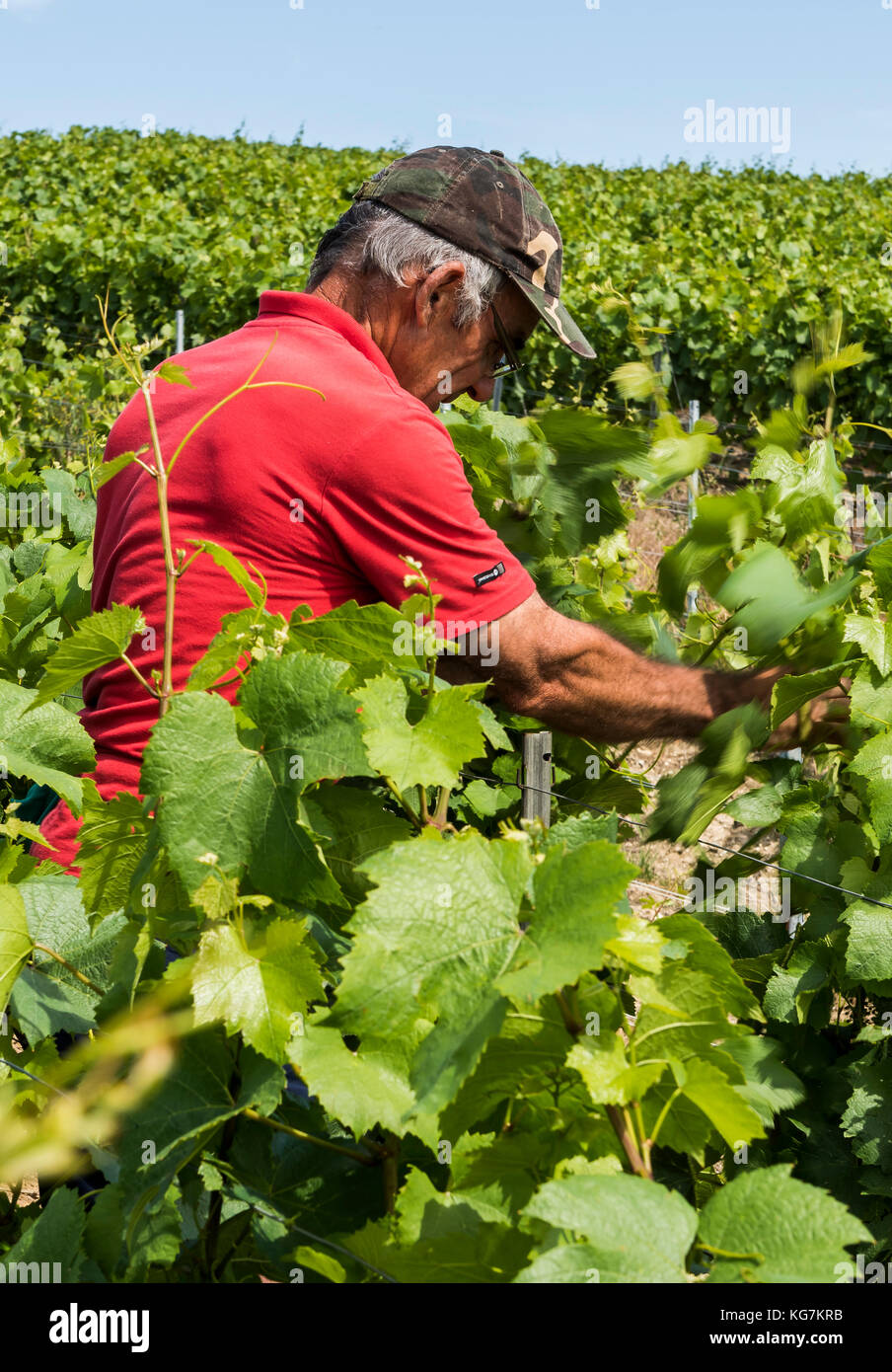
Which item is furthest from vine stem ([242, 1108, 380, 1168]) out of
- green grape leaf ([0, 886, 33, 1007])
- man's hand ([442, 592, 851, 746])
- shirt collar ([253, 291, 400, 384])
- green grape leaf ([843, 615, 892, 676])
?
shirt collar ([253, 291, 400, 384])

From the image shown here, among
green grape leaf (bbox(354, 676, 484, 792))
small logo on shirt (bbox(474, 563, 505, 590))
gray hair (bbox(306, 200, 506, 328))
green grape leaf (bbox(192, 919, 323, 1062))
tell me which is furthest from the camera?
gray hair (bbox(306, 200, 506, 328))

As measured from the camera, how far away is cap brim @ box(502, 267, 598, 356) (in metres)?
2.09

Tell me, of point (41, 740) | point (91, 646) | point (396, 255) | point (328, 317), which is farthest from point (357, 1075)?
point (396, 255)

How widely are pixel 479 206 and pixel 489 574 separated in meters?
0.75

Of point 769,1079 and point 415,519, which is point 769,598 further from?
point 769,1079

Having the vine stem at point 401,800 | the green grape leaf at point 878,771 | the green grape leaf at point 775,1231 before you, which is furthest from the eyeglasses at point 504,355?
the green grape leaf at point 775,1231

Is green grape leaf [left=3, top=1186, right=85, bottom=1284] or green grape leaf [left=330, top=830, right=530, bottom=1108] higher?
green grape leaf [left=330, top=830, right=530, bottom=1108]

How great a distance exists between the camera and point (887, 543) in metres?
1.67

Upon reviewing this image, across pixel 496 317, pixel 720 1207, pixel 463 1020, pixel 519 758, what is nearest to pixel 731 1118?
pixel 720 1207

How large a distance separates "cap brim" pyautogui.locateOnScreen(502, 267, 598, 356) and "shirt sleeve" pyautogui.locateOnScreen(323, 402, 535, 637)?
0.51 m

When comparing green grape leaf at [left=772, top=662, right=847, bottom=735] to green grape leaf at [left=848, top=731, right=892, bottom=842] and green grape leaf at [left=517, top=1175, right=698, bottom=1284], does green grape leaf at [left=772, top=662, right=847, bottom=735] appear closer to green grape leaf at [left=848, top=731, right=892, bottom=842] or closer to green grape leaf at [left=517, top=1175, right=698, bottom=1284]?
green grape leaf at [left=848, top=731, right=892, bottom=842]

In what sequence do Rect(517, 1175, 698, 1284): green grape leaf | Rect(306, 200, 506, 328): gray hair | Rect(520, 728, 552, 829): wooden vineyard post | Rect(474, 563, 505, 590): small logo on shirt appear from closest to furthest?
Rect(517, 1175, 698, 1284): green grape leaf < Rect(474, 563, 505, 590): small logo on shirt < Rect(520, 728, 552, 829): wooden vineyard post < Rect(306, 200, 506, 328): gray hair

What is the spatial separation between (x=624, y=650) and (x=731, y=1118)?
2.91 ft

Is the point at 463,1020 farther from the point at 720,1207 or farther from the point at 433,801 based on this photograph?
the point at 433,801
